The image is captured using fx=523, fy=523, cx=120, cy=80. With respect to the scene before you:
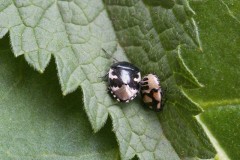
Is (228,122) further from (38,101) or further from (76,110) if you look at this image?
(38,101)

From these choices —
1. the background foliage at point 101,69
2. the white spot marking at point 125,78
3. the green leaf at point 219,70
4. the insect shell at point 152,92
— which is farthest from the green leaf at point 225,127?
A: the white spot marking at point 125,78

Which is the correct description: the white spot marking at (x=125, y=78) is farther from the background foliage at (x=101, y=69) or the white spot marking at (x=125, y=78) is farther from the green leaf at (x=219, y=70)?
the green leaf at (x=219, y=70)

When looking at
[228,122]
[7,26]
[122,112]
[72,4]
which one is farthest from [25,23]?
[228,122]

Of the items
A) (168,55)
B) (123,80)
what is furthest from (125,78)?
(168,55)

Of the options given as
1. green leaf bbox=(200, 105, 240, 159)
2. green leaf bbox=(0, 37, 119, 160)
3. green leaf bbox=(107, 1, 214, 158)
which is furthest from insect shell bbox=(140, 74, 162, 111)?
green leaf bbox=(200, 105, 240, 159)

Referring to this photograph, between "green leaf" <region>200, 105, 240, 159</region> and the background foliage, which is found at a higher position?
the background foliage

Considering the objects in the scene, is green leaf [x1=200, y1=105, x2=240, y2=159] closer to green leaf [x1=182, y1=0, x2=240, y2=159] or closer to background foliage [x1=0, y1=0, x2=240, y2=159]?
green leaf [x1=182, y1=0, x2=240, y2=159]
